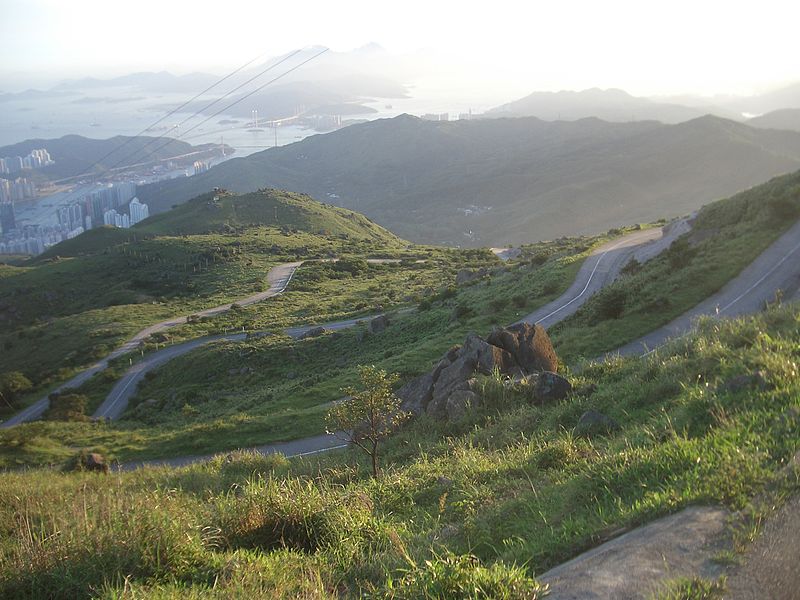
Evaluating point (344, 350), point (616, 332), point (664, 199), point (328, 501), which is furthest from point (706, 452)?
point (664, 199)

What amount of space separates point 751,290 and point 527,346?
1330 cm

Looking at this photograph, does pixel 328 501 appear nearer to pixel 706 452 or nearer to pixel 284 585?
pixel 284 585

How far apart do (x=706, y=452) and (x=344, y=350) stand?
31.0m

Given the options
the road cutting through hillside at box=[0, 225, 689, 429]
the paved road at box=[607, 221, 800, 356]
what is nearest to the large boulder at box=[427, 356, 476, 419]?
the paved road at box=[607, 221, 800, 356]

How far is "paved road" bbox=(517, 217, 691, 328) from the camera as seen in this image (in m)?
29.5

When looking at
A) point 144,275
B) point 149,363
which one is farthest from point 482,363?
point 144,275

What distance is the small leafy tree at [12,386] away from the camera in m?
40.9

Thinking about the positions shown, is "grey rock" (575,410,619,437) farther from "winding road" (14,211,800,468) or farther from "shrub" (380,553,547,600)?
"shrub" (380,553,547,600)

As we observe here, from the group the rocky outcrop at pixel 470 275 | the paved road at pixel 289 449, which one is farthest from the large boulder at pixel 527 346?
the rocky outcrop at pixel 470 275

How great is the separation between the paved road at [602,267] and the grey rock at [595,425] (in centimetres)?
→ 1857

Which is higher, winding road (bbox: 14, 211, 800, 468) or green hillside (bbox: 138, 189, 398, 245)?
green hillside (bbox: 138, 189, 398, 245)

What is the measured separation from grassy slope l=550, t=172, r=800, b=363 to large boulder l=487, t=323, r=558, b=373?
4629 mm

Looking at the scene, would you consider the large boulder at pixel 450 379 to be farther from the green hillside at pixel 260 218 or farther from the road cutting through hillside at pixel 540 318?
the green hillside at pixel 260 218

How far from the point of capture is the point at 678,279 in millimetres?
24547
